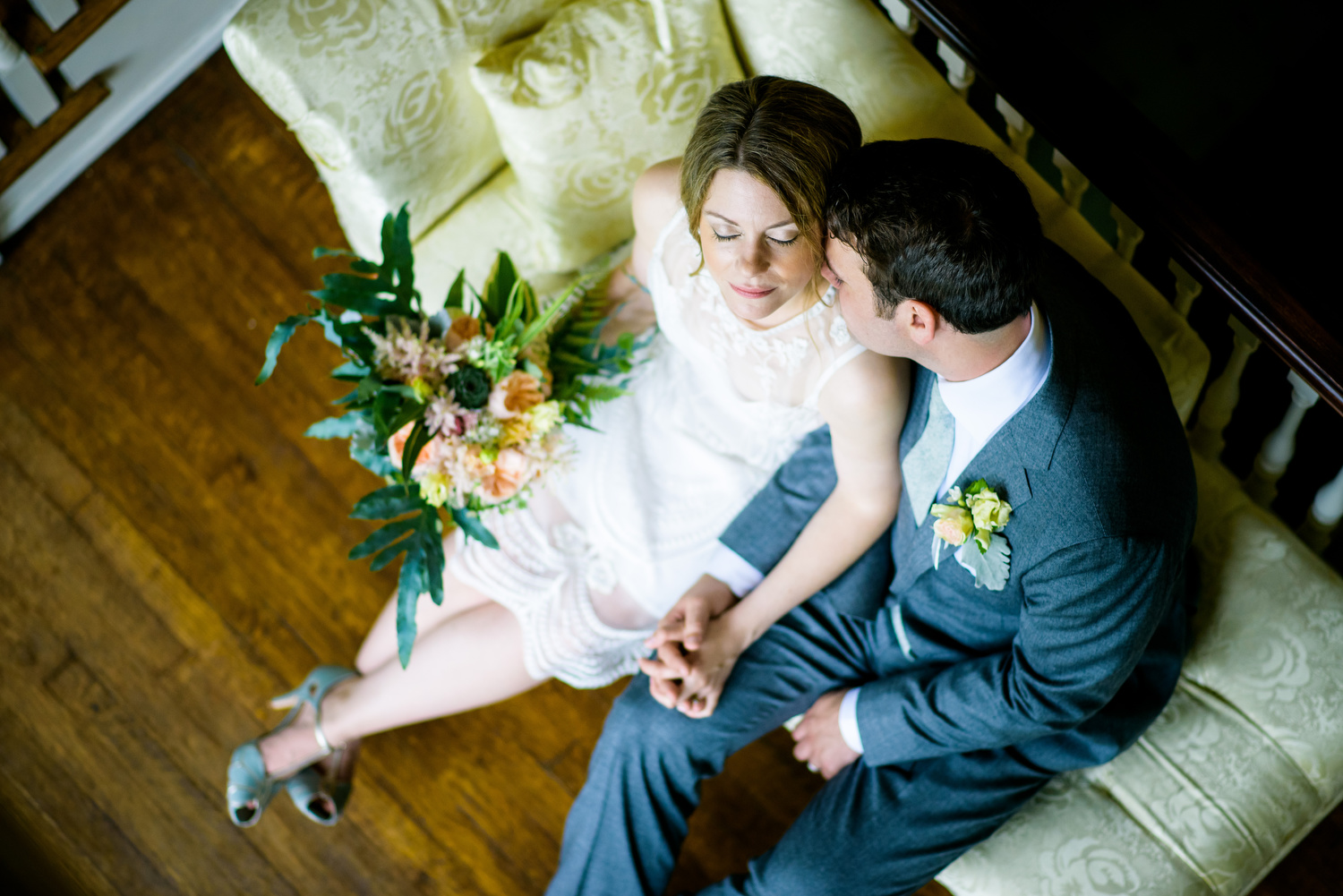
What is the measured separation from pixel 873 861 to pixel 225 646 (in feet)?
5.34

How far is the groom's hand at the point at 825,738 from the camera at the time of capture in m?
1.79

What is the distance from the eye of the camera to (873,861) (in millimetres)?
1653

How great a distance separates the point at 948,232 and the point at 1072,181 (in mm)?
705

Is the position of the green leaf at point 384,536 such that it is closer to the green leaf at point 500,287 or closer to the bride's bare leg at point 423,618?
the bride's bare leg at point 423,618

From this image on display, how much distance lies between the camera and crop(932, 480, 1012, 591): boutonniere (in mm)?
1410

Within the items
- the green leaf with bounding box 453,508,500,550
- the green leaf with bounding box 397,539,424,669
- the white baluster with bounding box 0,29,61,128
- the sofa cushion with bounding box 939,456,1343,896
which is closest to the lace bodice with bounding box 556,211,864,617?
the green leaf with bounding box 453,508,500,550

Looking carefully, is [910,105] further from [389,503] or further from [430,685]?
[430,685]

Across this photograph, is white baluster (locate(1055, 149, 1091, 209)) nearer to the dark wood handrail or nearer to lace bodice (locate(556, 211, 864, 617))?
the dark wood handrail

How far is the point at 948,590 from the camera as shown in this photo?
1647 millimetres

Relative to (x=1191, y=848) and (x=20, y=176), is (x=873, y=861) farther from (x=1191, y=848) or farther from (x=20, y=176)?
(x=20, y=176)

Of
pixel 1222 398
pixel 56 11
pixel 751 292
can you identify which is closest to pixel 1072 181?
pixel 1222 398

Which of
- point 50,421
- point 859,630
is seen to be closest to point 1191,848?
point 859,630

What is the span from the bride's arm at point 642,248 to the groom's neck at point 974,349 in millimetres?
545

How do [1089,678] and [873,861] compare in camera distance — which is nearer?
[1089,678]
